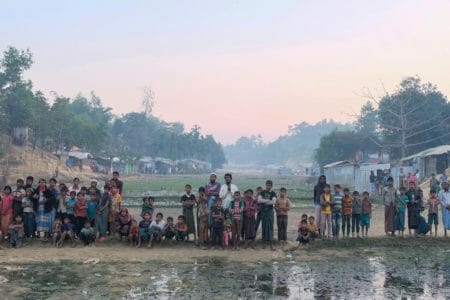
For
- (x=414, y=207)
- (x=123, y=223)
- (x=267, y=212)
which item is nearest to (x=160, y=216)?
(x=123, y=223)

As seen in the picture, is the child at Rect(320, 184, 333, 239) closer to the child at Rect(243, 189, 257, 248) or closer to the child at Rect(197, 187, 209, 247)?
the child at Rect(243, 189, 257, 248)

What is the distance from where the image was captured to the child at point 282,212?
1258cm

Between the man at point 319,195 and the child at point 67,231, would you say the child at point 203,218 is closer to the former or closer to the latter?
the man at point 319,195

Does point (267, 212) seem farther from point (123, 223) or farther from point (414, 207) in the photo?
point (414, 207)

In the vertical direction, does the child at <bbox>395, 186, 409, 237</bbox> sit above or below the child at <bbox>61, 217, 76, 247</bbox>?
above

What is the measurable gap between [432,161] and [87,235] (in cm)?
2832

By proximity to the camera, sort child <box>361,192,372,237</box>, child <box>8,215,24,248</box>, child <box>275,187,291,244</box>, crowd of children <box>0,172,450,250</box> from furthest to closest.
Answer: child <box>361,192,372,237</box> < child <box>275,187,291,244</box> < crowd of children <box>0,172,450,250</box> < child <box>8,215,24,248</box>

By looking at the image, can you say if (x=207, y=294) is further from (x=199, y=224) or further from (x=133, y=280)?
(x=199, y=224)

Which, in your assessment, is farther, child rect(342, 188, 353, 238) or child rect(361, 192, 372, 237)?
child rect(361, 192, 372, 237)

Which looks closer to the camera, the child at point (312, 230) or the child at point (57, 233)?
the child at point (57, 233)

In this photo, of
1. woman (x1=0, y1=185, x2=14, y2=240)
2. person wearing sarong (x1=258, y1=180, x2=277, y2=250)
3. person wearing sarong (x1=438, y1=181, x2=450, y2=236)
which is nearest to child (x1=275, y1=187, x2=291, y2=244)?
person wearing sarong (x1=258, y1=180, x2=277, y2=250)

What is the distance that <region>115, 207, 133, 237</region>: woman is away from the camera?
12.6 metres

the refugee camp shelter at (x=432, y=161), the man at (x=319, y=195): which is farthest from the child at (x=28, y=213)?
the refugee camp shelter at (x=432, y=161)

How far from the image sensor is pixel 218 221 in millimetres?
12148
